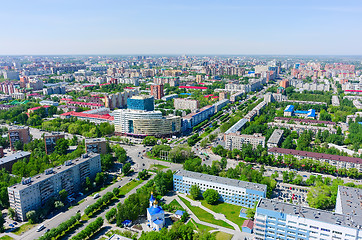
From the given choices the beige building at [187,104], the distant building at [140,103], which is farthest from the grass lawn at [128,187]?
the beige building at [187,104]

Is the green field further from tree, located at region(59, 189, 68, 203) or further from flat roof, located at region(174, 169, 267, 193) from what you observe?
tree, located at region(59, 189, 68, 203)

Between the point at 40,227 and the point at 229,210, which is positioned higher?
the point at 40,227

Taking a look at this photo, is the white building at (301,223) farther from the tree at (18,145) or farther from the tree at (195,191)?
the tree at (18,145)

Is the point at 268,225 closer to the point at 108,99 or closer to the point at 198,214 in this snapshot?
the point at 198,214

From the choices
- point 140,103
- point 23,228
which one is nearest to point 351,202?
point 23,228

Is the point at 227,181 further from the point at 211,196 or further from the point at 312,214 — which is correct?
the point at 312,214

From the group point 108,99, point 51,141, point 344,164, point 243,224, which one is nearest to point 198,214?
point 243,224
